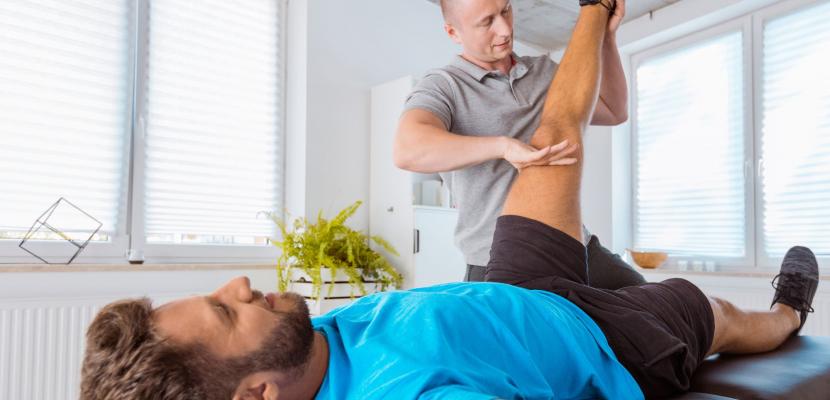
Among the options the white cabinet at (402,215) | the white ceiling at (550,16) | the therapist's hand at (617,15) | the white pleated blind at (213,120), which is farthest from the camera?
Result: the white ceiling at (550,16)

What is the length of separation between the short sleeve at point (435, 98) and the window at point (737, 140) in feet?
10.5

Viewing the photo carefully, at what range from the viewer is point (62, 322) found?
2625 mm

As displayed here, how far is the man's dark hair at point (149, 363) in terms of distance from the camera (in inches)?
33.4

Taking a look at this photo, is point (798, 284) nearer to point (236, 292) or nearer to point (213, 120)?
point (236, 292)

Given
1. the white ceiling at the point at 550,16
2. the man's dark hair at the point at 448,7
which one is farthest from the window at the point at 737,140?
the man's dark hair at the point at 448,7

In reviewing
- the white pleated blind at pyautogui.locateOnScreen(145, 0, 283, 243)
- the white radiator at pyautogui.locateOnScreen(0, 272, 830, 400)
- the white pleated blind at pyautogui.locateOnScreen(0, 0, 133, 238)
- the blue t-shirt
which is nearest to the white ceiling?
the white pleated blind at pyautogui.locateOnScreen(145, 0, 283, 243)

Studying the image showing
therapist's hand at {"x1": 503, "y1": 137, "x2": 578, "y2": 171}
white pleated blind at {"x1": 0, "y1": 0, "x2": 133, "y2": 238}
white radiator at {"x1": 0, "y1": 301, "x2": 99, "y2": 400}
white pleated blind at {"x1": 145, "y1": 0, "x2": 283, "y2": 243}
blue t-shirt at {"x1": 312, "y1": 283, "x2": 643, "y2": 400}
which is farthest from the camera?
white pleated blind at {"x1": 145, "y1": 0, "x2": 283, "y2": 243}

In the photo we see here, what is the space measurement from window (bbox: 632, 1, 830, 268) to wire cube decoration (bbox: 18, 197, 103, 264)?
395 cm

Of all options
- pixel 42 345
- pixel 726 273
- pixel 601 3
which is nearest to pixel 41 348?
pixel 42 345

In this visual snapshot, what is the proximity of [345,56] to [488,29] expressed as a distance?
237 cm

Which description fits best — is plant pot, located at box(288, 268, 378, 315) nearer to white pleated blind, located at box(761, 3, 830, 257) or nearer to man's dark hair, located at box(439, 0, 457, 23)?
man's dark hair, located at box(439, 0, 457, 23)

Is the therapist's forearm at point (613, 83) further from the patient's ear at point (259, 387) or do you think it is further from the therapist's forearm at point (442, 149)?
the patient's ear at point (259, 387)

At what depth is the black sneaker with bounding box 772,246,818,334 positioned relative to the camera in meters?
1.74

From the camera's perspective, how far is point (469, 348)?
91cm
